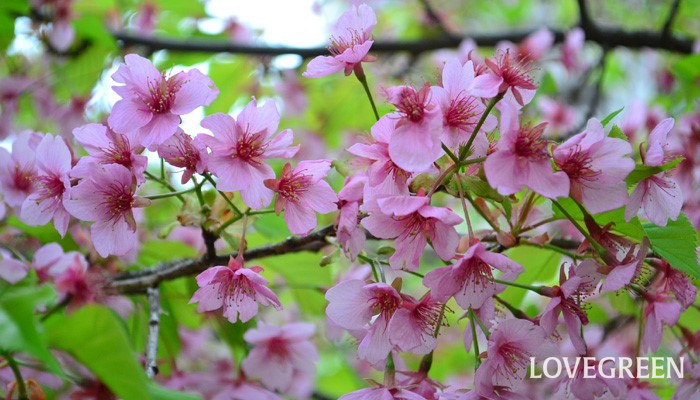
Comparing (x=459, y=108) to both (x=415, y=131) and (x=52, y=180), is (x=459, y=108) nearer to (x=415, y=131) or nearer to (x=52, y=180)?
(x=415, y=131)

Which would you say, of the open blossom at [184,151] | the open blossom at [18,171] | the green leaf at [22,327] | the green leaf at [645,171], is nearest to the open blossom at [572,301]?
the green leaf at [645,171]

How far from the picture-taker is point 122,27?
8.03ft

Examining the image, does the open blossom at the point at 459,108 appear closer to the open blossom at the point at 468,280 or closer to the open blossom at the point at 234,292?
the open blossom at the point at 468,280

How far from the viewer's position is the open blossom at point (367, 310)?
896 millimetres

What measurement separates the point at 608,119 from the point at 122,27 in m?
1.98

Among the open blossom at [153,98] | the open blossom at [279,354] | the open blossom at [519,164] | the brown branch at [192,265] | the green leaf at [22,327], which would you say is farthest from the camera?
the open blossom at [279,354]

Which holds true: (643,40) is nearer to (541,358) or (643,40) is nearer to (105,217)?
(541,358)

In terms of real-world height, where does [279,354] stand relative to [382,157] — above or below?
below

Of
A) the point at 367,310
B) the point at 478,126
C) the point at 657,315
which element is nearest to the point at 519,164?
the point at 478,126

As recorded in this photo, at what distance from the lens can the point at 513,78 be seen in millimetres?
879

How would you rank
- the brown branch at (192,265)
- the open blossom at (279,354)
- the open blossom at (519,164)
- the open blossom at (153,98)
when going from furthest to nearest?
the open blossom at (279,354) → the brown branch at (192,265) → the open blossom at (153,98) → the open blossom at (519,164)

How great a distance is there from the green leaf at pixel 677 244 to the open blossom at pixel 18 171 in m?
0.95

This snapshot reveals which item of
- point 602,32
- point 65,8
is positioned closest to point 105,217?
point 65,8

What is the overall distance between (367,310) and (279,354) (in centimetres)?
43
